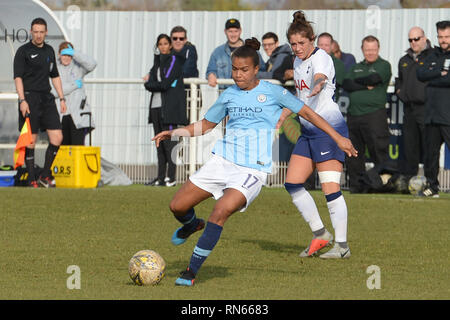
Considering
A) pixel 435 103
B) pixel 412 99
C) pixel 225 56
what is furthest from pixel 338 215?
pixel 225 56

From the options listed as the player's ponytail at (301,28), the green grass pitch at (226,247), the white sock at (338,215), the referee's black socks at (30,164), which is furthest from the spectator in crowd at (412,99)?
the player's ponytail at (301,28)

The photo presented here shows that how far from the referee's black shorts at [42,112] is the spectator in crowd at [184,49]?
7.74 ft

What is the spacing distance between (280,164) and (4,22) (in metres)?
6.26

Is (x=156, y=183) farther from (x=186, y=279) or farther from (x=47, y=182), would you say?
(x=186, y=279)

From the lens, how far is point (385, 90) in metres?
17.0

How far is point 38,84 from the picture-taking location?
1708cm

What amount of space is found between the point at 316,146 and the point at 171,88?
736 cm

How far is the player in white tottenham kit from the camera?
10227 millimetres

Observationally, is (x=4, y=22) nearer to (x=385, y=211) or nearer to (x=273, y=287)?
(x=385, y=211)

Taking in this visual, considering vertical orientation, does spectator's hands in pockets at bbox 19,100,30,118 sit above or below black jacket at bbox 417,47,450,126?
below

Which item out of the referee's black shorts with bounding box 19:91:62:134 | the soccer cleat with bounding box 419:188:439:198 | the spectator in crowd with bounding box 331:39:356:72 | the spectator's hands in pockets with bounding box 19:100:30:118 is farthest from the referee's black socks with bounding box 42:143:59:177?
the soccer cleat with bounding box 419:188:439:198

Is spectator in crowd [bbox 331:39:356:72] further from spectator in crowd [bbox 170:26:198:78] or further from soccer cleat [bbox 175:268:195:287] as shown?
soccer cleat [bbox 175:268:195:287]

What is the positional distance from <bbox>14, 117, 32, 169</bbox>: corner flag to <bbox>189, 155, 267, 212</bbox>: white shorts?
8.71m
